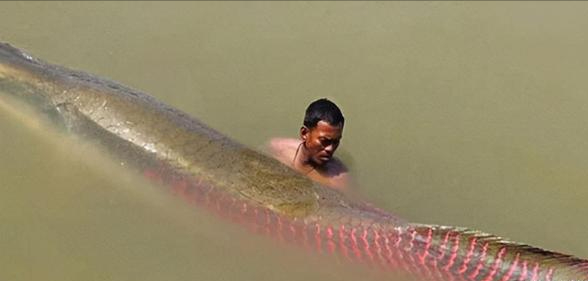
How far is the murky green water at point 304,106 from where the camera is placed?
3133 millimetres

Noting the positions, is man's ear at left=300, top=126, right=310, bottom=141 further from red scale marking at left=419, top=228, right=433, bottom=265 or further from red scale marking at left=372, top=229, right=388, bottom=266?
red scale marking at left=419, top=228, right=433, bottom=265

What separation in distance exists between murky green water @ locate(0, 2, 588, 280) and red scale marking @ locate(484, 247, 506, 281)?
1.74ft

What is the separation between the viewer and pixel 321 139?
10.4ft

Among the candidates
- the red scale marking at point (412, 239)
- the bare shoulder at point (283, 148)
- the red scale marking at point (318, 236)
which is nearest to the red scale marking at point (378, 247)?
the red scale marking at point (412, 239)

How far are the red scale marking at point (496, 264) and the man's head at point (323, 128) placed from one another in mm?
818

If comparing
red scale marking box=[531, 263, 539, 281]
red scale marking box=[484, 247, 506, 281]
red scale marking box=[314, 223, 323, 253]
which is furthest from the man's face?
red scale marking box=[531, 263, 539, 281]

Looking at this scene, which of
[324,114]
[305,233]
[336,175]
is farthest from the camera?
[336,175]

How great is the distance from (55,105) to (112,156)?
0.38 metres

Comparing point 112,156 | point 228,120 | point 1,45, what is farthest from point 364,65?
point 1,45

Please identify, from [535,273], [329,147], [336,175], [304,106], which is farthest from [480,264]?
[304,106]

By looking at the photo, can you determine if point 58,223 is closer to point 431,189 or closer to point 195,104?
point 195,104

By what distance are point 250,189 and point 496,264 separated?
3.22 ft

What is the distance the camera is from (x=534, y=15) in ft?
16.0

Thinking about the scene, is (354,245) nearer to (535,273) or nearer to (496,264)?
(496,264)
